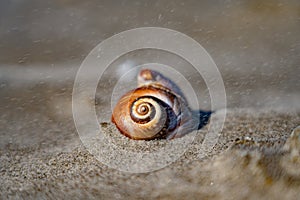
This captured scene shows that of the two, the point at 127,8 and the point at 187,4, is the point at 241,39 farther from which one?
the point at 127,8

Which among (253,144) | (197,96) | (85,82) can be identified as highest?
(253,144)

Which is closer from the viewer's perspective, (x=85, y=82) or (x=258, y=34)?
(x=85, y=82)

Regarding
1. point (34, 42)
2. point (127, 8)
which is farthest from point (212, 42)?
point (34, 42)

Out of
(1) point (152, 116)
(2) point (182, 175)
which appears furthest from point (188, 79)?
(2) point (182, 175)

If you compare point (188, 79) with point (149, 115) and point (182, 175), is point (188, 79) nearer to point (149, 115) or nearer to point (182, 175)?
point (149, 115)

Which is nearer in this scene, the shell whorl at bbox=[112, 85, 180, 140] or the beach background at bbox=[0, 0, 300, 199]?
the beach background at bbox=[0, 0, 300, 199]
